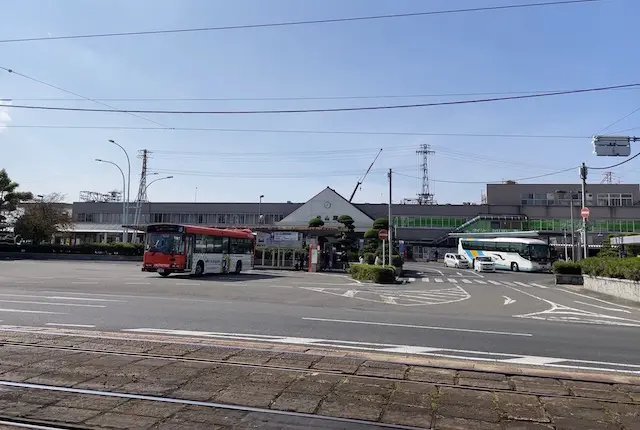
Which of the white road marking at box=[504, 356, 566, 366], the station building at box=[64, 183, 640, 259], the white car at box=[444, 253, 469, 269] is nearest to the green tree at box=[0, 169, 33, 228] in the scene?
the station building at box=[64, 183, 640, 259]

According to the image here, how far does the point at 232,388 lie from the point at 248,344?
9.02 feet

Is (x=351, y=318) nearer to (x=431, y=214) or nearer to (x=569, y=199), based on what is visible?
(x=431, y=214)

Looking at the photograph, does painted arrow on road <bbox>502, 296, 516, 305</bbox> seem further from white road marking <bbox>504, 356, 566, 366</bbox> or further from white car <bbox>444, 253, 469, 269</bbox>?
white car <bbox>444, 253, 469, 269</bbox>

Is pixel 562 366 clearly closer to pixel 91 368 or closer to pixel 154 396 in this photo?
pixel 154 396

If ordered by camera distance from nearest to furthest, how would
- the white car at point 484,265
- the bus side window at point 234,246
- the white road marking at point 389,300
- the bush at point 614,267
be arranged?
the white road marking at point 389,300, the bush at point 614,267, the bus side window at point 234,246, the white car at point 484,265

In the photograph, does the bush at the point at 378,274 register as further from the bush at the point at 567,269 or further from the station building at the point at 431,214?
the station building at the point at 431,214

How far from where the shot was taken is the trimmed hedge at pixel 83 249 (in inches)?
2100

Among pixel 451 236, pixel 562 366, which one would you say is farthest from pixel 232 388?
pixel 451 236

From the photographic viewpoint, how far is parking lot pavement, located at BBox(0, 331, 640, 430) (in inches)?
199

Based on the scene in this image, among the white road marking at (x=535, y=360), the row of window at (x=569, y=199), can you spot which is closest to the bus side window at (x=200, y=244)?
the white road marking at (x=535, y=360)

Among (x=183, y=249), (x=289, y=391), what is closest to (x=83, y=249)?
(x=183, y=249)

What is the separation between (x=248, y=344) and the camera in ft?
28.8

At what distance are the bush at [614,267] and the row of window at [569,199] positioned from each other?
53059 mm

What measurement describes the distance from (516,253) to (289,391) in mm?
49933
